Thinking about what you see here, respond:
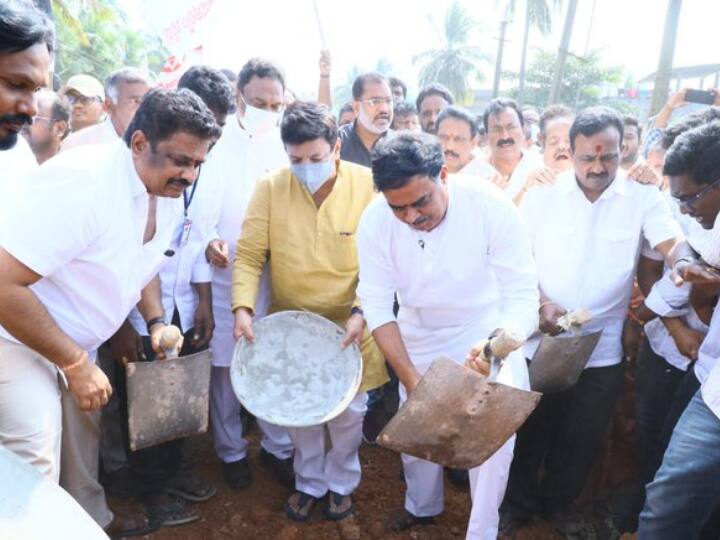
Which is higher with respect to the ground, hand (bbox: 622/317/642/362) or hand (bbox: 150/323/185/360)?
hand (bbox: 150/323/185/360)

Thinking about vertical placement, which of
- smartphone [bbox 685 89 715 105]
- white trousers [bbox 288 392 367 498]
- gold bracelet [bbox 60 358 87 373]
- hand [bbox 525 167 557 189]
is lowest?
white trousers [bbox 288 392 367 498]

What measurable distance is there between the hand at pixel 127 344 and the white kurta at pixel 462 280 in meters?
1.02

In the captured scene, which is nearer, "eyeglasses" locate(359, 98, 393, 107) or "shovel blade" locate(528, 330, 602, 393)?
"shovel blade" locate(528, 330, 602, 393)

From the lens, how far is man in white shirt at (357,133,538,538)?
2279 mm

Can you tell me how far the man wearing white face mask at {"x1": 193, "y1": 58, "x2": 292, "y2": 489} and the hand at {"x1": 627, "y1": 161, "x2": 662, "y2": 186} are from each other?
186cm

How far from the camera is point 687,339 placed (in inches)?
94.3

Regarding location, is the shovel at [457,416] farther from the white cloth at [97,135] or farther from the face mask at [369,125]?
the face mask at [369,125]

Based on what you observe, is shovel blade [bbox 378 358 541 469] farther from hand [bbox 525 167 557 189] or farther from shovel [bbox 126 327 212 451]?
hand [bbox 525 167 557 189]

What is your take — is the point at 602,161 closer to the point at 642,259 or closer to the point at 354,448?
the point at 642,259

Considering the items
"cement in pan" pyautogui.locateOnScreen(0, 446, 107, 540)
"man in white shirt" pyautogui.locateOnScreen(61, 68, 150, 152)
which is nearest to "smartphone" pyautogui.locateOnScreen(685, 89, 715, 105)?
"man in white shirt" pyautogui.locateOnScreen(61, 68, 150, 152)

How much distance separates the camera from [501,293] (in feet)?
8.47

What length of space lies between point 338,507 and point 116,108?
8.11 feet

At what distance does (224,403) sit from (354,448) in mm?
749

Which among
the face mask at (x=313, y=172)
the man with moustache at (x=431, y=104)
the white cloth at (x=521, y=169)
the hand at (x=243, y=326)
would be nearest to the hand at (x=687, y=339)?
the white cloth at (x=521, y=169)
